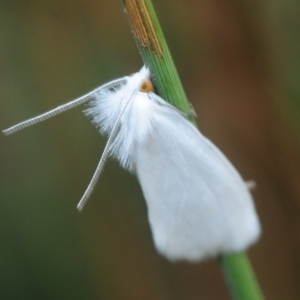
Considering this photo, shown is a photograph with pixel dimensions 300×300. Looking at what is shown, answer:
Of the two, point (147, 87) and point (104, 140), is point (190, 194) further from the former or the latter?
point (104, 140)

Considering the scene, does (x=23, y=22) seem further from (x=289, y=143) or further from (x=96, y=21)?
(x=289, y=143)

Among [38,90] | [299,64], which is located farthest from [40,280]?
[299,64]

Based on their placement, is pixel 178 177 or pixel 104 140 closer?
pixel 178 177

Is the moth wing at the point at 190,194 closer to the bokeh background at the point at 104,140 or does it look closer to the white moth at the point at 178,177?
the white moth at the point at 178,177

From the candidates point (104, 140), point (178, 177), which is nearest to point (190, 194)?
point (178, 177)

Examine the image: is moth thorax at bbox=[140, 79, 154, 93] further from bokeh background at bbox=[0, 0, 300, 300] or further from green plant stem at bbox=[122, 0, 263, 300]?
bokeh background at bbox=[0, 0, 300, 300]

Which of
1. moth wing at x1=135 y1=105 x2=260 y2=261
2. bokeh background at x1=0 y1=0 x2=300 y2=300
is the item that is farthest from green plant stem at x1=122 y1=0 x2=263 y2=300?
bokeh background at x1=0 y1=0 x2=300 y2=300

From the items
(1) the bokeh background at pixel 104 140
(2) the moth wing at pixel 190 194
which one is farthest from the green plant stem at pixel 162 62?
(1) the bokeh background at pixel 104 140
